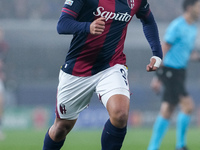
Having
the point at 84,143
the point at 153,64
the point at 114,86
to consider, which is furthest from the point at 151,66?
the point at 84,143

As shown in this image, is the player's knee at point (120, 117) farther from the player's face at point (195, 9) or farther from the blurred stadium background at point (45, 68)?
the blurred stadium background at point (45, 68)

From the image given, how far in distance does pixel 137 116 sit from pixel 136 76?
A: 7.69 ft

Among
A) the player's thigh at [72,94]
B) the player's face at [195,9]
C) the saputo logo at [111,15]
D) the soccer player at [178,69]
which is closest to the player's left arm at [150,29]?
the saputo logo at [111,15]

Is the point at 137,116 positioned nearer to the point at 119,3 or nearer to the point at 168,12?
the point at 168,12

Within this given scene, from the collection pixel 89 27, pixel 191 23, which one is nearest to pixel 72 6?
pixel 89 27

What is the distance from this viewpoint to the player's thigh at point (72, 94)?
4422 mm

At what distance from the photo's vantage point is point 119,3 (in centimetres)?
435

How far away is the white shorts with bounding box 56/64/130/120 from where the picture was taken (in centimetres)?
426

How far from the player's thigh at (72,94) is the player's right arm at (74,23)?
59 centimetres

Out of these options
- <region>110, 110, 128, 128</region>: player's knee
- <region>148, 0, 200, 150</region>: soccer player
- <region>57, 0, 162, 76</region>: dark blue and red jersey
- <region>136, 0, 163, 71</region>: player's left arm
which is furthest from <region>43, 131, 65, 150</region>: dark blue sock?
<region>148, 0, 200, 150</region>: soccer player

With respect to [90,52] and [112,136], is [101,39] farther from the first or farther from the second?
[112,136]

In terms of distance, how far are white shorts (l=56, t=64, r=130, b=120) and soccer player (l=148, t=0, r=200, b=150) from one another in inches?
107

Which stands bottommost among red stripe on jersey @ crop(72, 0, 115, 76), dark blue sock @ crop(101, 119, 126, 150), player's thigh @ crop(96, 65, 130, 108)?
dark blue sock @ crop(101, 119, 126, 150)

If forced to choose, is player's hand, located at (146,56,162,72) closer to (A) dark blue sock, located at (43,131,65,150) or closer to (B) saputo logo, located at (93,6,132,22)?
(B) saputo logo, located at (93,6,132,22)
